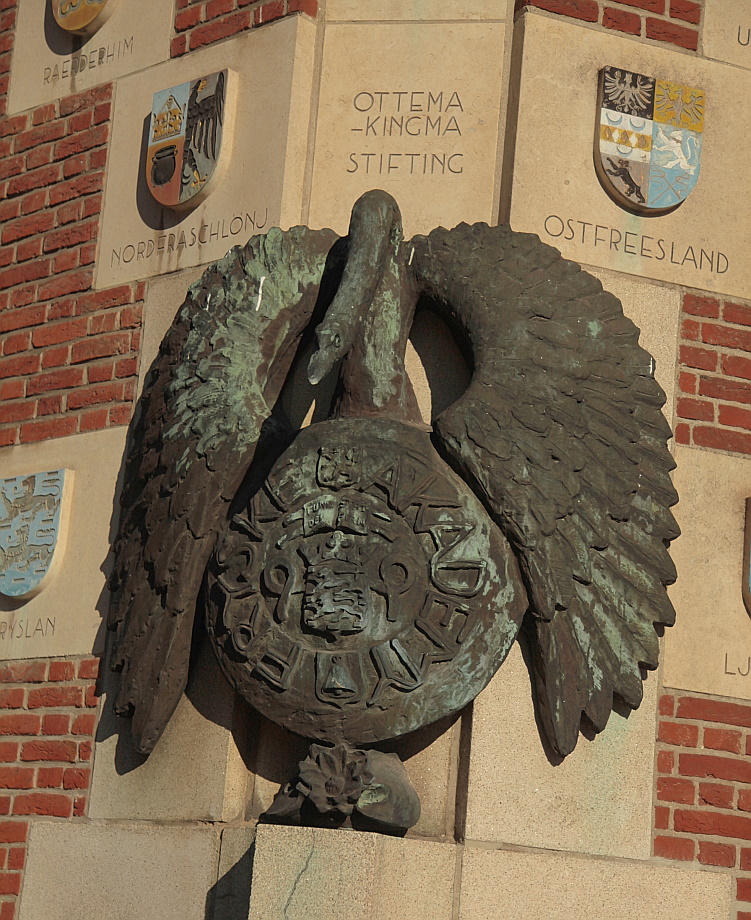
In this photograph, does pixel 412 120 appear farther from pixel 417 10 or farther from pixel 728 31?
pixel 728 31

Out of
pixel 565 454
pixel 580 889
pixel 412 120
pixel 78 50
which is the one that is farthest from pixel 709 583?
pixel 78 50

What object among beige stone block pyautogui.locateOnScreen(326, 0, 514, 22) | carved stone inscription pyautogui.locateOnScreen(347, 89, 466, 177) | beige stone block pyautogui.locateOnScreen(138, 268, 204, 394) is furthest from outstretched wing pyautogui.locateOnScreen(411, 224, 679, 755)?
beige stone block pyautogui.locateOnScreen(138, 268, 204, 394)

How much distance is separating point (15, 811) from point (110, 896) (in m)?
0.61

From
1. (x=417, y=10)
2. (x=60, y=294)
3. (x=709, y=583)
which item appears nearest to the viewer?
(x=709, y=583)

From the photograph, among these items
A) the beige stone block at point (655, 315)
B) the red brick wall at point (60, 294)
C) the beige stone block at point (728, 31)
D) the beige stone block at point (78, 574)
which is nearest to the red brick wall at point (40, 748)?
the beige stone block at point (78, 574)

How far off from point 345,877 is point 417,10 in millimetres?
2533

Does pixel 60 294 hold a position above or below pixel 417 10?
below

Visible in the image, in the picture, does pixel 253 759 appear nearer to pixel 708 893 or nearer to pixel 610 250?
pixel 708 893

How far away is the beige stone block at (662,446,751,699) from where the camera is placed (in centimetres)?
417

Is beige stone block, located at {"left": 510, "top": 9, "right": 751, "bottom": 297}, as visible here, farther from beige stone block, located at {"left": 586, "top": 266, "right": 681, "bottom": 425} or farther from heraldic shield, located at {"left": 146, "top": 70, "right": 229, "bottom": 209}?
heraldic shield, located at {"left": 146, "top": 70, "right": 229, "bottom": 209}

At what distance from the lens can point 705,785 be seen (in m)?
4.12

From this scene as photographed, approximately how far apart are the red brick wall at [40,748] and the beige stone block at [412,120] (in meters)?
1.60

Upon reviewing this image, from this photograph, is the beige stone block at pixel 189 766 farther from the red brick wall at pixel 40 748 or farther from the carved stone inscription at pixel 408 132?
the carved stone inscription at pixel 408 132

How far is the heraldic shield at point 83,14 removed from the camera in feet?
16.9
